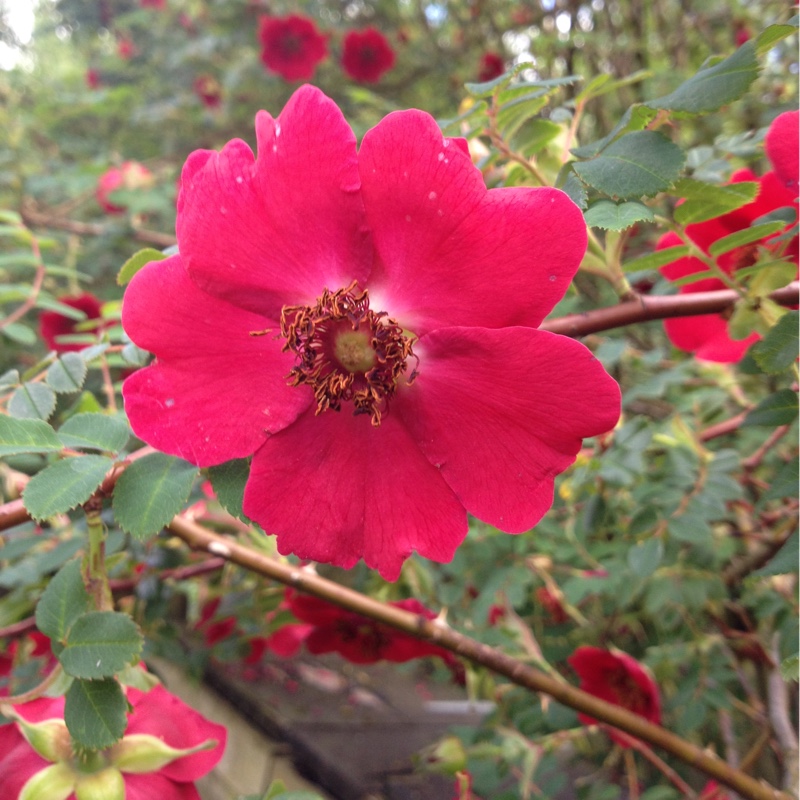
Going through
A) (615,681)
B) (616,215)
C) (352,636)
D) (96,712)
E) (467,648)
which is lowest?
(615,681)

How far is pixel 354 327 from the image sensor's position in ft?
1.79

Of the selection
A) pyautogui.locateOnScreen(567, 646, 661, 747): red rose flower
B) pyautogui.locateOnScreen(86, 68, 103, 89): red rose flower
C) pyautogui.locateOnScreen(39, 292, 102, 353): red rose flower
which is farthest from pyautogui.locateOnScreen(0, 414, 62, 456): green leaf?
pyautogui.locateOnScreen(86, 68, 103, 89): red rose flower

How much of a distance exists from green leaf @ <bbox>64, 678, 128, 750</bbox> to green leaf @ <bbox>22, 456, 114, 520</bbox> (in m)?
0.15

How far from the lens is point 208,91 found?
3160 mm

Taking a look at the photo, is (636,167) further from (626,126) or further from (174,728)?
(174,728)

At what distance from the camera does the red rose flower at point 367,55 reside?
9.32 ft

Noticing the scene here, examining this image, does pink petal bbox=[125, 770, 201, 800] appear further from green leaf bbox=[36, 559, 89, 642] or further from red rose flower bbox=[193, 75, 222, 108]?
red rose flower bbox=[193, 75, 222, 108]

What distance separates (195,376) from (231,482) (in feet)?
0.28

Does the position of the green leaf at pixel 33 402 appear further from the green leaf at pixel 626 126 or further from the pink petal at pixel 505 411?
the green leaf at pixel 626 126

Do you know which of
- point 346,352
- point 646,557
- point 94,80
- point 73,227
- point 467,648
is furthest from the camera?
point 94,80

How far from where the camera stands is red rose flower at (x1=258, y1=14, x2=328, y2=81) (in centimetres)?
275

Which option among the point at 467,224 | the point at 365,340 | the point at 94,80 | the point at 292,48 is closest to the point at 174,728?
the point at 365,340

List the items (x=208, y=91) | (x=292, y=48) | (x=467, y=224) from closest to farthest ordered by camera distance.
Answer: (x=467, y=224)
(x=292, y=48)
(x=208, y=91)

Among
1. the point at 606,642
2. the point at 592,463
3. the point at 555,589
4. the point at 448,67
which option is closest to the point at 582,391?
the point at 592,463
